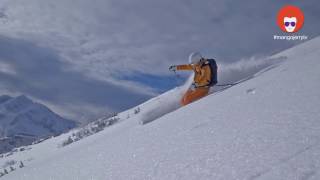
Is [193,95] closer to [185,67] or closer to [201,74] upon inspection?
[201,74]

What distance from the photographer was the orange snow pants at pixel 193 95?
10656mm

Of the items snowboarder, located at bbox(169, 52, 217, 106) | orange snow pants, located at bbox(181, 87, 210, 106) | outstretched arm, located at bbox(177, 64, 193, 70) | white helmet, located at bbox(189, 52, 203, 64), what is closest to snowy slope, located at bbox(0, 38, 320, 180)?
orange snow pants, located at bbox(181, 87, 210, 106)

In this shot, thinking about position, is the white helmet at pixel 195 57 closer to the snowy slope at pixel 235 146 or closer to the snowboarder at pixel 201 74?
the snowboarder at pixel 201 74

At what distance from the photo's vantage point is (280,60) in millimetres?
11797

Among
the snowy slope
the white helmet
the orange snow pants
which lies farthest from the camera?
the white helmet

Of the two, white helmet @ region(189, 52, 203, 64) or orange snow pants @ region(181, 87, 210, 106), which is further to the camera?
white helmet @ region(189, 52, 203, 64)

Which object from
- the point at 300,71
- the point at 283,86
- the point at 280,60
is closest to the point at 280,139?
the point at 283,86

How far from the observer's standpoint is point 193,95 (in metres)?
10.8

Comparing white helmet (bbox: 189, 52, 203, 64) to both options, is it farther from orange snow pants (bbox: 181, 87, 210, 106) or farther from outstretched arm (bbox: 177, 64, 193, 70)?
orange snow pants (bbox: 181, 87, 210, 106)

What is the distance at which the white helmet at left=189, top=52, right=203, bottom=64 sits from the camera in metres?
11.6

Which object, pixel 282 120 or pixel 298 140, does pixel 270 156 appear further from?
pixel 282 120

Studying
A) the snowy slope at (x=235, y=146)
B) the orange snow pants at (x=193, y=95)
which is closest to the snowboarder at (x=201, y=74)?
the orange snow pants at (x=193, y=95)

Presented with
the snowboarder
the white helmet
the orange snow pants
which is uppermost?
the white helmet

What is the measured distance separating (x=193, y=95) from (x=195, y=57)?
1285 millimetres
